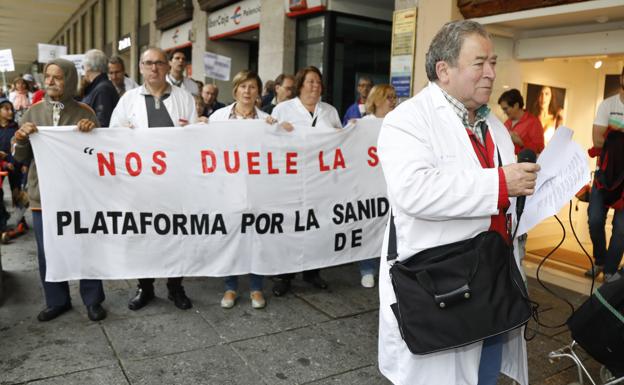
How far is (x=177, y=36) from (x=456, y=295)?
15094 mm

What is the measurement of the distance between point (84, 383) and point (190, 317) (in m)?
1.15

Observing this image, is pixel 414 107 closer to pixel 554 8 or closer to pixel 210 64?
pixel 554 8

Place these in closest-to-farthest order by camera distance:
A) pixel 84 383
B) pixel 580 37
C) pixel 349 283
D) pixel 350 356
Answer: pixel 84 383
pixel 350 356
pixel 349 283
pixel 580 37

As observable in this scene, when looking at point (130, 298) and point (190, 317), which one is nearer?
point (190, 317)

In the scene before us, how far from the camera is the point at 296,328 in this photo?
4.05m

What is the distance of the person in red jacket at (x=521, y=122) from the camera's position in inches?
244

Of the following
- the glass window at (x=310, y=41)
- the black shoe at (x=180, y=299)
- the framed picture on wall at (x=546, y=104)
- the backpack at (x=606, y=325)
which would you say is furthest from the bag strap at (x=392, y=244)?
the glass window at (x=310, y=41)

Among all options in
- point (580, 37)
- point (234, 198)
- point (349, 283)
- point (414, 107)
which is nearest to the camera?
point (414, 107)

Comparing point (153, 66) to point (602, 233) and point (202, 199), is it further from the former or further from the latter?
point (602, 233)

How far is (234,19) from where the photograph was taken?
12.2m

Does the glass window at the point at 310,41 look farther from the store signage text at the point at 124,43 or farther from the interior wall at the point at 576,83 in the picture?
the store signage text at the point at 124,43

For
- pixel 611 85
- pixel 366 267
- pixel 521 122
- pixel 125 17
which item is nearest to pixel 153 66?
pixel 366 267

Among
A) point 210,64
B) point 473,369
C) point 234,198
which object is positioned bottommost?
point 473,369

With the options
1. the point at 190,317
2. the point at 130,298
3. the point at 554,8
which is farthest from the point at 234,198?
the point at 554,8
